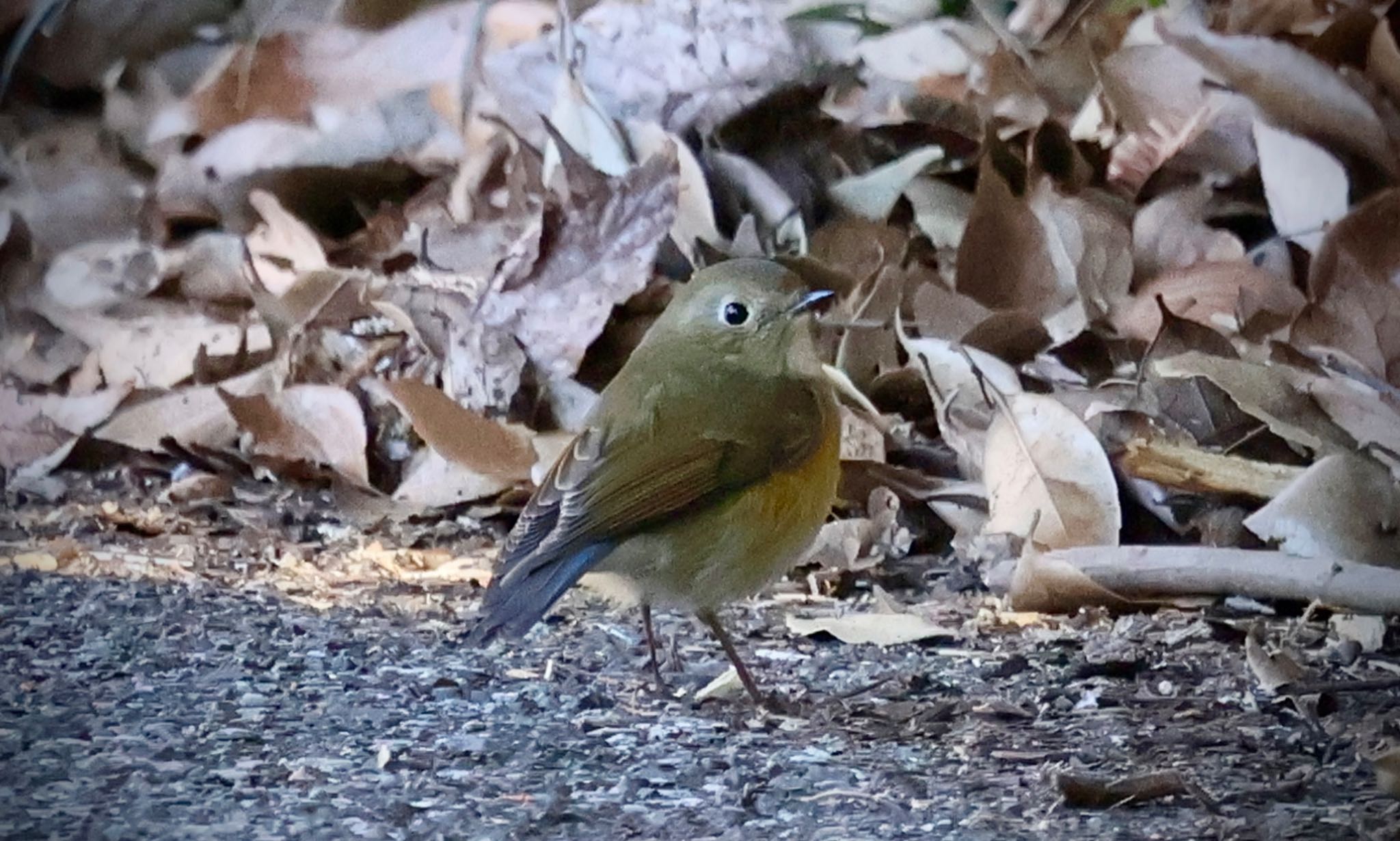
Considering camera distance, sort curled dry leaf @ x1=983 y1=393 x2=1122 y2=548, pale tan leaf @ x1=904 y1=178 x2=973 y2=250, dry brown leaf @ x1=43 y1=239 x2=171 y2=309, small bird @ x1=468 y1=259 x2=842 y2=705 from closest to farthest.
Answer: small bird @ x1=468 y1=259 x2=842 y2=705
curled dry leaf @ x1=983 y1=393 x2=1122 y2=548
pale tan leaf @ x1=904 y1=178 x2=973 y2=250
dry brown leaf @ x1=43 y1=239 x2=171 y2=309

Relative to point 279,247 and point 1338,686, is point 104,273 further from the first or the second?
point 1338,686

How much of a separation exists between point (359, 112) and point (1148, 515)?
2.21m

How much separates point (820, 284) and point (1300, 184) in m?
0.80

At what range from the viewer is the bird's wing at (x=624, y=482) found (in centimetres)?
200

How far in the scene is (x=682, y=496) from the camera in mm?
2143

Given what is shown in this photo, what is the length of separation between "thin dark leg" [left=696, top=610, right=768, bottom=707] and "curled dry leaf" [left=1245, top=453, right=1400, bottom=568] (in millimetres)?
690

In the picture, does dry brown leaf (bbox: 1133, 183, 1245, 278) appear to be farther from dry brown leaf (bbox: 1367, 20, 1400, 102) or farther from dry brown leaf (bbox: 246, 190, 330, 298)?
dry brown leaf (bbox: 246, 190, 330, 298)

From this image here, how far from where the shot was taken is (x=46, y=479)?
288 centimetres

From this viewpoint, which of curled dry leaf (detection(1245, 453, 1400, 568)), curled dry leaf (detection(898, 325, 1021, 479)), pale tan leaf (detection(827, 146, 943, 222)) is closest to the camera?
curled dry leaf (detection(1245, 453, 1400, 568))

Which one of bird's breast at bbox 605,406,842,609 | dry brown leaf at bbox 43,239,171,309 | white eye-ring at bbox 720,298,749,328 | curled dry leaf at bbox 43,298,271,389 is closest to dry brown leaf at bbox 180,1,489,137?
dry brown leaf at bbox 43,239,171,309

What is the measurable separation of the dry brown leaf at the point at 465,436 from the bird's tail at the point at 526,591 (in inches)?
30.3

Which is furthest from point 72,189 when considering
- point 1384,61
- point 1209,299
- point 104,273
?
point 1384,61

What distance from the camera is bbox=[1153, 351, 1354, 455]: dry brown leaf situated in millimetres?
2357

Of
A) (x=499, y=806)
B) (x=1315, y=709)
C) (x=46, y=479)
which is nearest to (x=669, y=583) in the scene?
(x=499, y=806)
